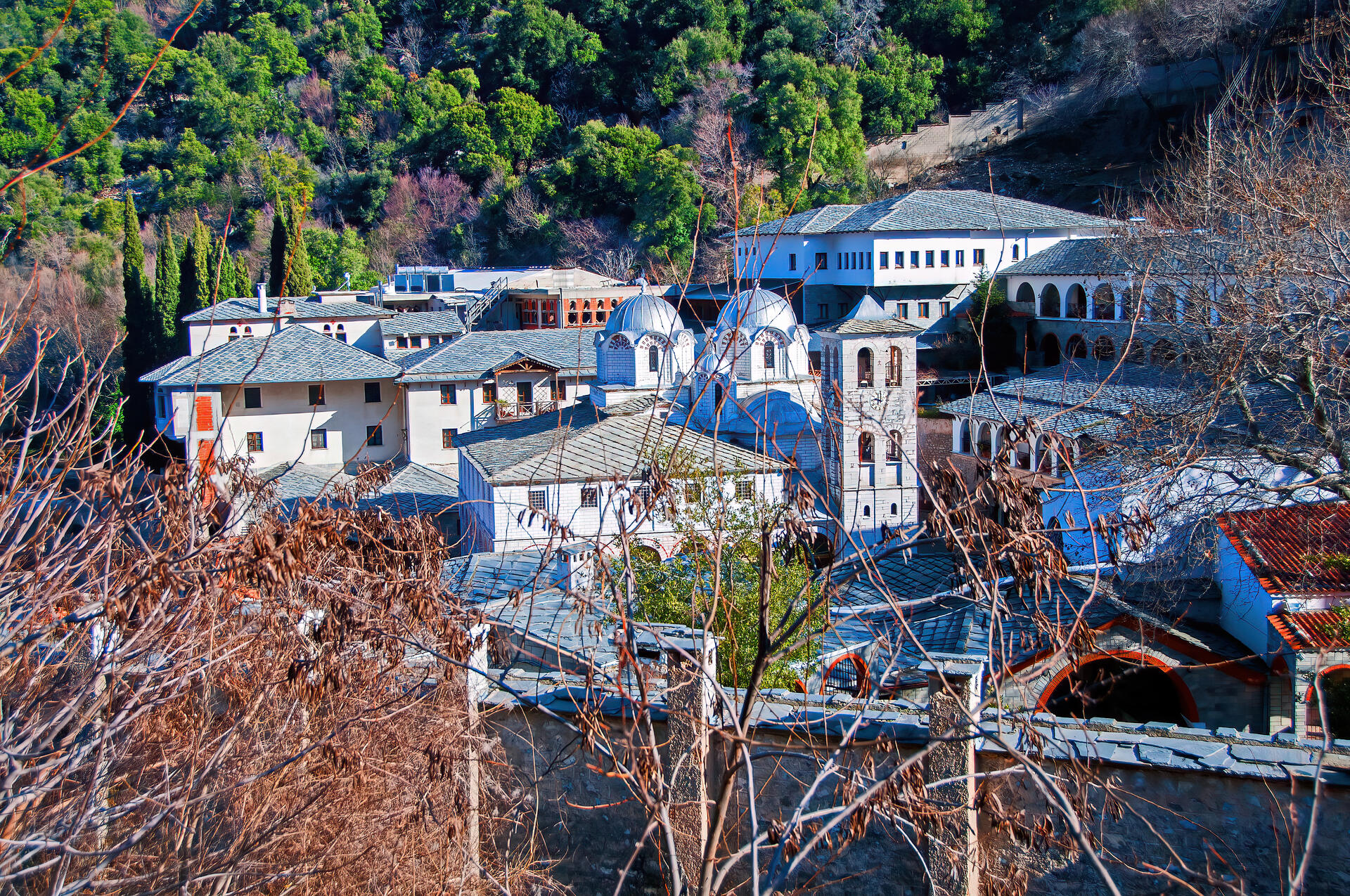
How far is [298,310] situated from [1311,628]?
32.9 meters

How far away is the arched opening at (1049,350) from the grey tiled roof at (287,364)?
60.5ft

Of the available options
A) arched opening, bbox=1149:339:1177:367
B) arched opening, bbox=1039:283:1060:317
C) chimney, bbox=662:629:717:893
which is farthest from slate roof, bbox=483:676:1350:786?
arched opening, bbox=1039:283:1060:317

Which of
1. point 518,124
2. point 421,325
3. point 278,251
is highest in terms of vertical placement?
point 518,124

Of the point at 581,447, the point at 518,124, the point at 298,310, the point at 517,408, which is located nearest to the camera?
the point at 581,447

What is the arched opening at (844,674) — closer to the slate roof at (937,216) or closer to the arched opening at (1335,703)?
the arched opening at (1335,703)

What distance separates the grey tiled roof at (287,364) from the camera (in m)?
29.5

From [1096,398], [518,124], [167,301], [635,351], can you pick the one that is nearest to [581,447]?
[635,351]

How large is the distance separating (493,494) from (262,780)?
45.3ft

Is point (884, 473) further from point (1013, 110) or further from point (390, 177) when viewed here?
point (390, 177)

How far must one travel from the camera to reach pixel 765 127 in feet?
154

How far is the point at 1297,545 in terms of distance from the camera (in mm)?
13969

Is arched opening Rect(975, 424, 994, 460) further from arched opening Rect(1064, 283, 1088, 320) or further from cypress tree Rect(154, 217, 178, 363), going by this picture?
cypress tree Rect(154, 217, 178, 363)

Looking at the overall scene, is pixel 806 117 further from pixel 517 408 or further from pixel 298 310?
pixel 517 408

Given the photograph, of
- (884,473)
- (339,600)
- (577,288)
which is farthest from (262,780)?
(577,288)
